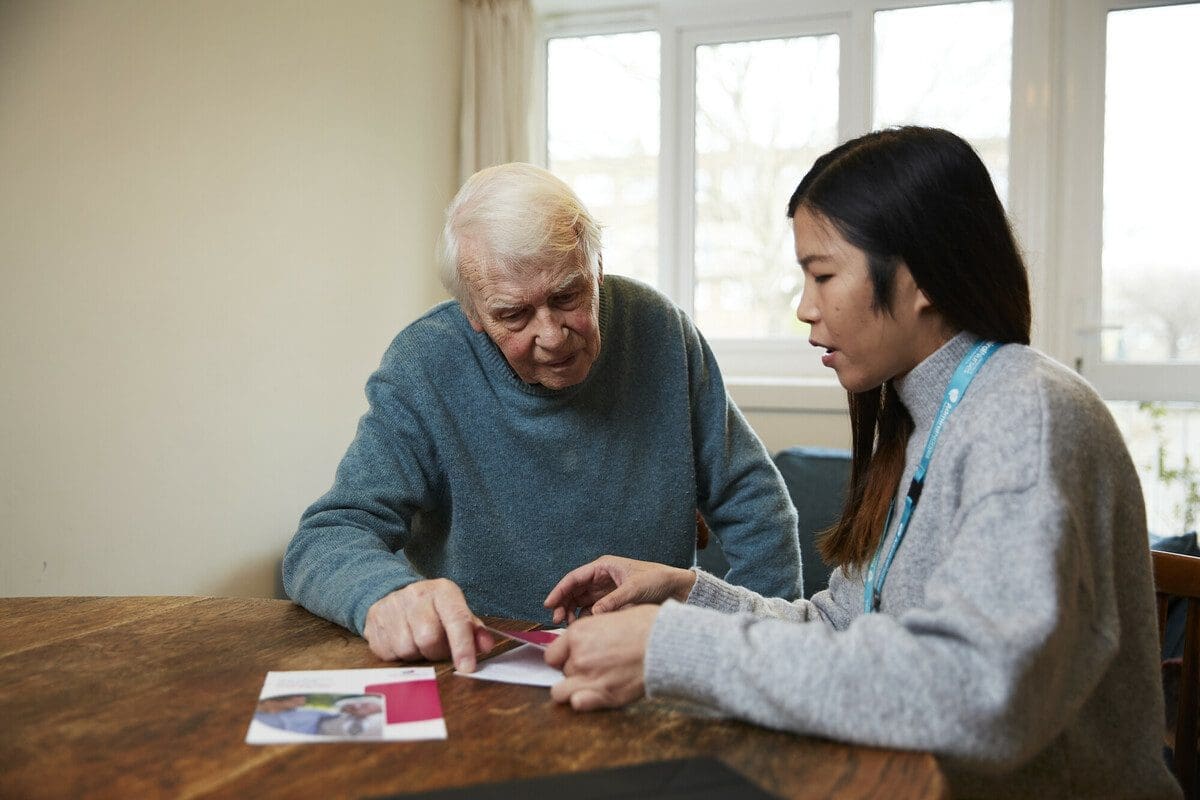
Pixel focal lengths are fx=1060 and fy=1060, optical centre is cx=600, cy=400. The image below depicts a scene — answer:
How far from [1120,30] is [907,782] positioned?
346cm

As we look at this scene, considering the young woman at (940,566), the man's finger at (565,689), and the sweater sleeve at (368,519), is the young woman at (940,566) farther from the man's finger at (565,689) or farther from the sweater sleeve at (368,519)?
the sweater sleeve at (368,519)

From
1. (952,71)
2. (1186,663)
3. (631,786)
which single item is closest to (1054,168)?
(952,71)

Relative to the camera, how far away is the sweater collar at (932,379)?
1.19 meters

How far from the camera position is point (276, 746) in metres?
0.94

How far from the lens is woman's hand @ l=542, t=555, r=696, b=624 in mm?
1346

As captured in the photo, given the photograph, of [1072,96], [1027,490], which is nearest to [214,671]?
[1027,490]

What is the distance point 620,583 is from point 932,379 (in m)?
0.47

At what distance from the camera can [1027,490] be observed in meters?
0.93

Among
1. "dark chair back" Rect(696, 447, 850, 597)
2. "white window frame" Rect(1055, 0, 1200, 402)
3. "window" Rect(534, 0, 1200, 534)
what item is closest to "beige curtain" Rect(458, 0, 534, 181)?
"window" Rect(534, 0, 1200, 534)

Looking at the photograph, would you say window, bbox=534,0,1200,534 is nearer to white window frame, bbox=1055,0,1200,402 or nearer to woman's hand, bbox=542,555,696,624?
white window frame, bbox=1055,0,1200,402

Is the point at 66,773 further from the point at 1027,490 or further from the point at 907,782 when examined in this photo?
the point at 1027,490

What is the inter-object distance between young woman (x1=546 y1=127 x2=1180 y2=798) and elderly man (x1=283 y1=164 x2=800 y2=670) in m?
0.31

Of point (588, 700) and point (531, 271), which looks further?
point (531, 271)

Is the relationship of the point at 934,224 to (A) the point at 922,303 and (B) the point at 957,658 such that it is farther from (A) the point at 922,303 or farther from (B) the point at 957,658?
(B) the point at 957,658
